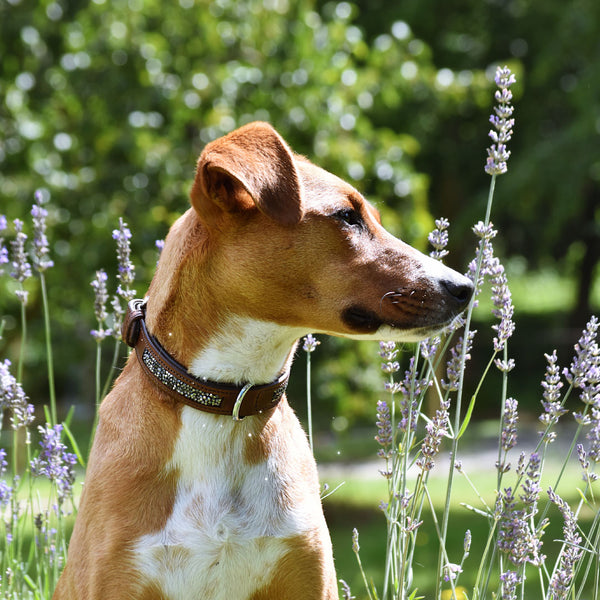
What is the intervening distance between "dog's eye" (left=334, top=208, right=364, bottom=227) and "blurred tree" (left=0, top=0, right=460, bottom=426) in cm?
493

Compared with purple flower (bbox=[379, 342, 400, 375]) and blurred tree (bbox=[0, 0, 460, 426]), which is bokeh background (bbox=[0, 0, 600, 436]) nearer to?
blurred tree (bbox=[0, 0, 460, 426])

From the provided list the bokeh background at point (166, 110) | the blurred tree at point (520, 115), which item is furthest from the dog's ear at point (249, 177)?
the blurred tree at point (520, 115)

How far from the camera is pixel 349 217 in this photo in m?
2.48

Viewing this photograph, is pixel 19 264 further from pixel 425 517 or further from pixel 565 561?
pixel 425 517

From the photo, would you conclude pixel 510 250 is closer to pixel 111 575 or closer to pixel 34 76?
pixel 34 76

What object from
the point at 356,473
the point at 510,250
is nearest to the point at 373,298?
the point at 356,473

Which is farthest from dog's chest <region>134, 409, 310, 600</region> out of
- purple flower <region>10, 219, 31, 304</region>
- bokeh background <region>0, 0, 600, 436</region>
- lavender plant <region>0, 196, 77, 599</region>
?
bokeh background <region>0, 0, 600, 436</region>

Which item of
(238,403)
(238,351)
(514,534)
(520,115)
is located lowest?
(514,534)

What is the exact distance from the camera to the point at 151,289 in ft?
Result: 8.64

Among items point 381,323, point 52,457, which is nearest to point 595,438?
point 381,323

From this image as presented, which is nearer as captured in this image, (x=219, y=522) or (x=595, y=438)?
(x=219, y=522)

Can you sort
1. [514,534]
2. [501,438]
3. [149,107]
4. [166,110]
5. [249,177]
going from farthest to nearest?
[166,110]
[149,107]
[501,438]
[514,534]
[249,177]

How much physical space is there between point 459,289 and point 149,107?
5.78m

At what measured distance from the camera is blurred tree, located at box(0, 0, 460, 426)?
7586mm
